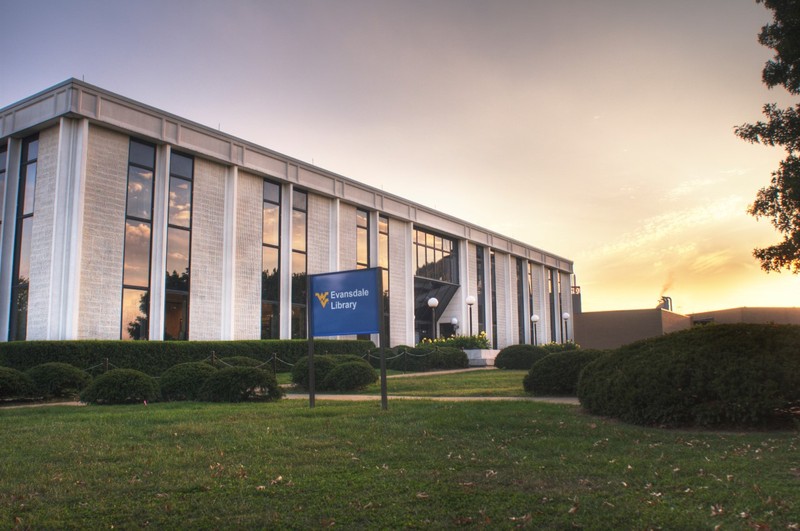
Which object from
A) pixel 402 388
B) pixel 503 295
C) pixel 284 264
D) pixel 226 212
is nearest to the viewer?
pixel 402 388

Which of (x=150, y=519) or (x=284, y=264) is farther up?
(x=284, y=264)

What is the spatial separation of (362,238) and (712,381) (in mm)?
27945

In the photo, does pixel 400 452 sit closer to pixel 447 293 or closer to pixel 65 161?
pixel 65 161

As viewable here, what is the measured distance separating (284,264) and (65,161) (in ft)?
34.8

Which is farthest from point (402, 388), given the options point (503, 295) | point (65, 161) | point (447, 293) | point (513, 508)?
point (503, 295)

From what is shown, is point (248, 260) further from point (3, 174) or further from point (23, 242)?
point (3, 174)

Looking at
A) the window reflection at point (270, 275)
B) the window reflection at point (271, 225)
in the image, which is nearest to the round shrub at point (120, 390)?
the window reflection at point (270, 275)

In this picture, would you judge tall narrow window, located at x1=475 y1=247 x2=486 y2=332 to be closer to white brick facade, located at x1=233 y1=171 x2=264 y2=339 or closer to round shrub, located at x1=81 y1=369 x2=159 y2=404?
white brick facade, located at x1=233 y1=171 x2=264 y2=339

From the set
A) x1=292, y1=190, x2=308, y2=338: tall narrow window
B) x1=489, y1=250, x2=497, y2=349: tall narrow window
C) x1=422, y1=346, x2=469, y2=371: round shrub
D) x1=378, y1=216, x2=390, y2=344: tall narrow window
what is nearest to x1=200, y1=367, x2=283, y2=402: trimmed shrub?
x1=422, y1=346, x2=469, y2=371: round shrub

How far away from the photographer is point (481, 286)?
156 feet

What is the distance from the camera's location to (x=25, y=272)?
72.4 ft

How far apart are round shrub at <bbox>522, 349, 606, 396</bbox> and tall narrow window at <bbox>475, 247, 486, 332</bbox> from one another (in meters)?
32.7

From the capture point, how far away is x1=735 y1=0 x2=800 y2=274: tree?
41.8 ft

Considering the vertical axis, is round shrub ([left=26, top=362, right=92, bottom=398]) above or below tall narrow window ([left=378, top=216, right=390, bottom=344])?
below
